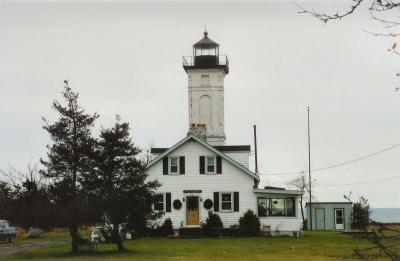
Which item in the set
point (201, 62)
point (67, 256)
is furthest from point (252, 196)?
point (67, 256)

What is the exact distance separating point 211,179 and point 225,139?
11428 mm

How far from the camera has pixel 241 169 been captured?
145 ft

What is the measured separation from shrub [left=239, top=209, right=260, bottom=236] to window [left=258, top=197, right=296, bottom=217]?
1903mm

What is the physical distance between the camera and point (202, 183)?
146ft

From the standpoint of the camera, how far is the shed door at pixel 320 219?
6000cm

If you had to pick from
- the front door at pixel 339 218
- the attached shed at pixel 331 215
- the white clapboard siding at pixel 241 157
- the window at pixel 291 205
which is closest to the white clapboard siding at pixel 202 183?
the window at pixel 291 205

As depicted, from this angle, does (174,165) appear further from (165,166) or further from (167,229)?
(167,229)

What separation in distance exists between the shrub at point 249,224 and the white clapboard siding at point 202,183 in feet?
3.06

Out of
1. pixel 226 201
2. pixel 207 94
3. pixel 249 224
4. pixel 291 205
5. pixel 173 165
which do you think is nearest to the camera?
pixel 249 224

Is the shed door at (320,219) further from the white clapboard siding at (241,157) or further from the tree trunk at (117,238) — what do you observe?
the tree trunk at (117,238)

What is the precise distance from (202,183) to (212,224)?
3.08 m

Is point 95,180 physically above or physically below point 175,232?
above

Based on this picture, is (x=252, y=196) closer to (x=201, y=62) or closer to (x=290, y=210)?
(x=290, y=210)

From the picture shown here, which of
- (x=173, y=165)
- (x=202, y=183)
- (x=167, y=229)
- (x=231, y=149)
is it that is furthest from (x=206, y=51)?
(x=167, y=229)
